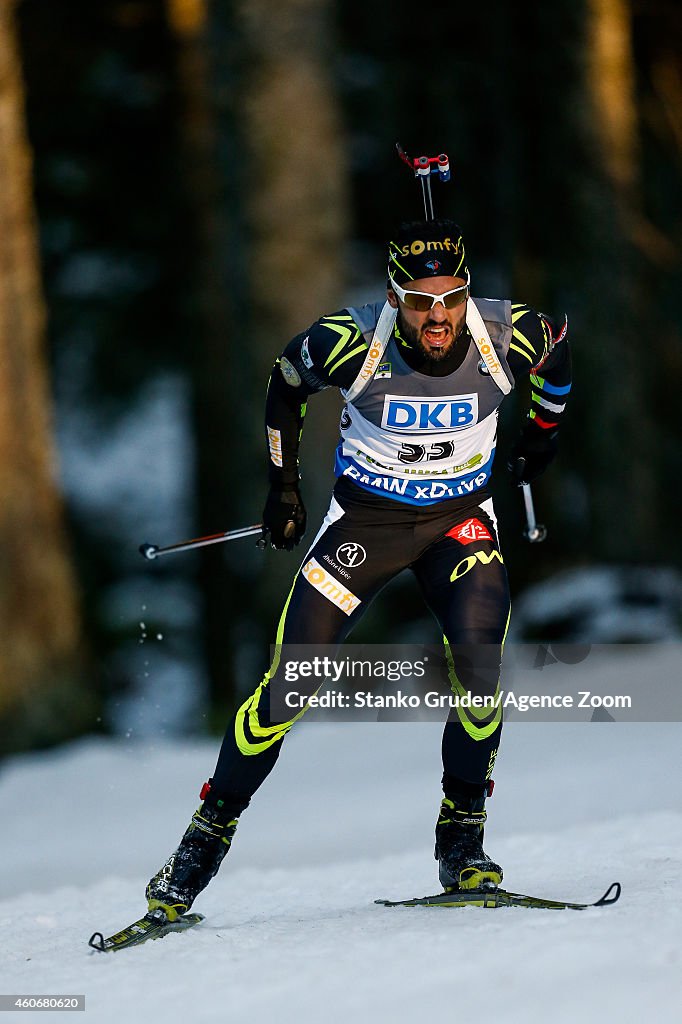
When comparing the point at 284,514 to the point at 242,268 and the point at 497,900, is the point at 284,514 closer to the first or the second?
the point at 497,900

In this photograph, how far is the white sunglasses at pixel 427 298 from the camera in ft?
16.2

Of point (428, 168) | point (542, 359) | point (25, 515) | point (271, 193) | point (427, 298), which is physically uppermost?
point (428, 168)

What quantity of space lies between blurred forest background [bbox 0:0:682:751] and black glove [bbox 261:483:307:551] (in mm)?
3922

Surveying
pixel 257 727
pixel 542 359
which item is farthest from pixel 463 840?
pixel 542 359

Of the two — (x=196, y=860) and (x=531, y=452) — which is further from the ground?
(x=531, y=452)

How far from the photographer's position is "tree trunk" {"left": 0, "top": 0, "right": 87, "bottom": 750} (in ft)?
29.8

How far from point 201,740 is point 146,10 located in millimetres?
8087

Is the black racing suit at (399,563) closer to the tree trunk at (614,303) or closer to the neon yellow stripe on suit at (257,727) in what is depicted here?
the neon yellow stripe on suit at (257,727)

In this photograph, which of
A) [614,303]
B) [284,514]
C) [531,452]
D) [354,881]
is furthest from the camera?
[614,303]

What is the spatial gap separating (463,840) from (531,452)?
1614 millimetres

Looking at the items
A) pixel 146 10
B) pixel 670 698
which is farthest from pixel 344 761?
pixel 146 10

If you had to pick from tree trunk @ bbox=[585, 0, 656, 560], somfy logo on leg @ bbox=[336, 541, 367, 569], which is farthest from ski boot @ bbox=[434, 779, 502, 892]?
tree trunk @ bbox=[585, 0, 656, 560]

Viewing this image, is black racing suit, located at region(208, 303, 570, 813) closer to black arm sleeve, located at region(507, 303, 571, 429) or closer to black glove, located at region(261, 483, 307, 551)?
black arm sleeve, located at region(507, 303, 571, 429)

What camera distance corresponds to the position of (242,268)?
992 centimetres
